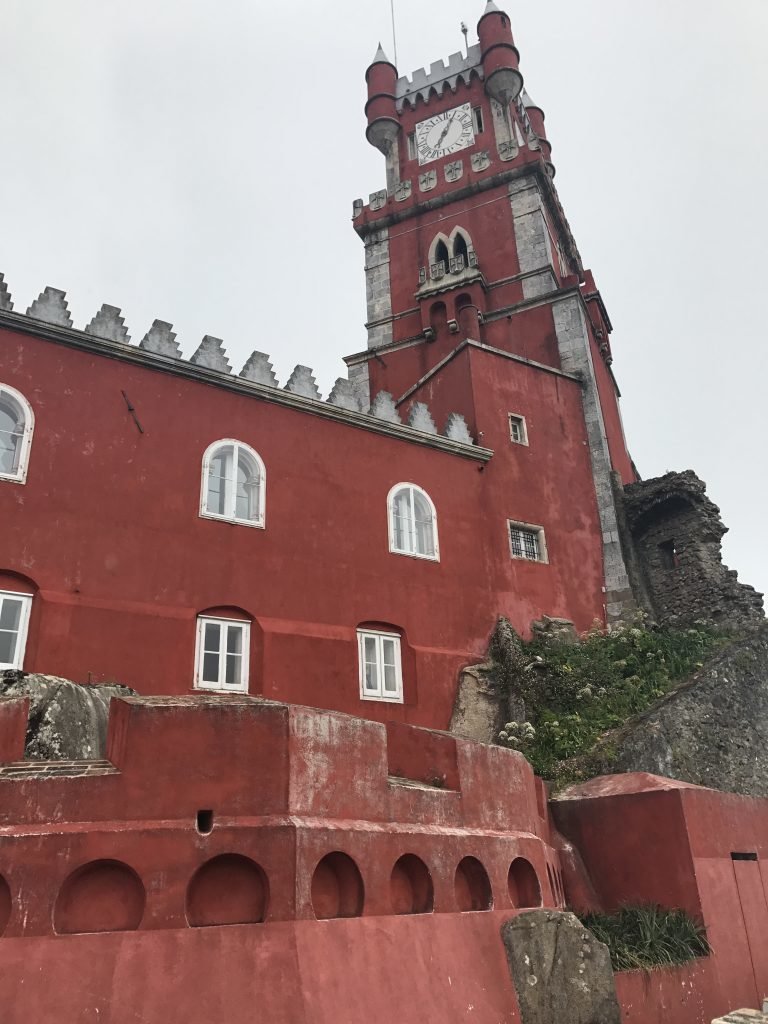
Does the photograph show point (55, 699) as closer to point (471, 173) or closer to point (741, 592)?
point (741, 592)

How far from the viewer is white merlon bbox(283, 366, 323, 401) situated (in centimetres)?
1638

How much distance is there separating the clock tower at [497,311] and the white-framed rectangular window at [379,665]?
10.8 ft

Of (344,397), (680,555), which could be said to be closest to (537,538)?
(680,555)

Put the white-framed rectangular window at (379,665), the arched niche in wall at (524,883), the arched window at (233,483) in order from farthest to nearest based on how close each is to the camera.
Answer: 1. the white-framed rectangular window at (379,665)
2. the arched window at (233,483)
3. the arched niche in wall at (524,883)

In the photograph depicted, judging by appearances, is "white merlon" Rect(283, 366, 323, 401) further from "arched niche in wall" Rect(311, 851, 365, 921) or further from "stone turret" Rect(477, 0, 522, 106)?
"stone turret" Rect(477, 0, 522, 106)

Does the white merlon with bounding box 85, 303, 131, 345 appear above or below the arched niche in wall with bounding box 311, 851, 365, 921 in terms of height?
above

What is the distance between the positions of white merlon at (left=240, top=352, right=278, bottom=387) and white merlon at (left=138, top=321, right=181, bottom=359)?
1355 millimetres

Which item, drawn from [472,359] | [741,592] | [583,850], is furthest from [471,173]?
[583,850]

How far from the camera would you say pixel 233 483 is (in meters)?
14.9

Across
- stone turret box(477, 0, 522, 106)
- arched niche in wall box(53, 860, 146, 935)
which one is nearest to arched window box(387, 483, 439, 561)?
arched niche in wall box(53, 860, 146, 935)

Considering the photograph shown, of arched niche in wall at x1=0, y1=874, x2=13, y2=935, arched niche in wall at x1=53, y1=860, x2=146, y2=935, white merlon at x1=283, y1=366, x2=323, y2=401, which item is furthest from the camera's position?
white merlon at x1=283, y1=366, x2=323, y2=401

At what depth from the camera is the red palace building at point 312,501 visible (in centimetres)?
1290

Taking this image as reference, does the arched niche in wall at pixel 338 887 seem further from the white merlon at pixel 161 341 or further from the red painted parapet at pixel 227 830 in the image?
the white merlon at pixel 161 341

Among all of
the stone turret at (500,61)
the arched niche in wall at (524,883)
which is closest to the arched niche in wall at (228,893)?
the arched niche in wall at (524,883)
